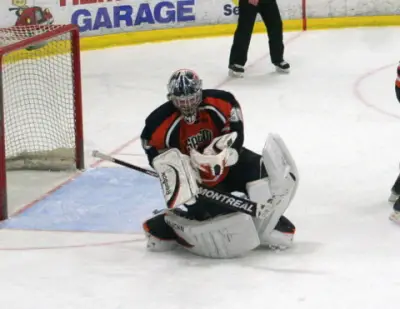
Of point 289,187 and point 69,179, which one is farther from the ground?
point 289,187

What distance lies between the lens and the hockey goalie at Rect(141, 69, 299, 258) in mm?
2848

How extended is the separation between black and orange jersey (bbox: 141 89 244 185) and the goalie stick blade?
94 millimetres

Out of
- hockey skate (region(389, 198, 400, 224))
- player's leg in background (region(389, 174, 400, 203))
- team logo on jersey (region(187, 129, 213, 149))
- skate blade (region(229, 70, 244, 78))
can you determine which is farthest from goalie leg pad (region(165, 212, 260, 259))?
skate blade (region(229, 70, 244, 78))

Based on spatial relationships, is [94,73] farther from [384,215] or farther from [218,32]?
[384,215]

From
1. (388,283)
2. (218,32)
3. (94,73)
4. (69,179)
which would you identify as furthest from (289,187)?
(218,32)

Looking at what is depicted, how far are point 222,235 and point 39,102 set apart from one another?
216 centimetres

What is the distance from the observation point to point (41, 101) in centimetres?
481

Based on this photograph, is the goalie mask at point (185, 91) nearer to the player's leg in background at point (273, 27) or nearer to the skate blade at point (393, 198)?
the skate blade at point (393, 198)

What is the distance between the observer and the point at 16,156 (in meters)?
4.09

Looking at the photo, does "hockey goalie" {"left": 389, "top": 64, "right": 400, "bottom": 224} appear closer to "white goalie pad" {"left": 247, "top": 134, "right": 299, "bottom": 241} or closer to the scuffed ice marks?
"white goalie pad" {"left": 247, "top": 134, "right": 299, "bottom": 241}

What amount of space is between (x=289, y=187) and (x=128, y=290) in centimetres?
59

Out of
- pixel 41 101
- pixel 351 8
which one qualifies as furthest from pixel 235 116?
pixel 351 8

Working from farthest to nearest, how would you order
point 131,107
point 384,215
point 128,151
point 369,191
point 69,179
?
1. point 131,107
2. point 128,151
3. point 69,179
4. point 369,191
5. point 384,215

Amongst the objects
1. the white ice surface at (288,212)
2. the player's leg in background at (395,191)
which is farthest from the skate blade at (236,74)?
the player's leg in background at (395,191)
